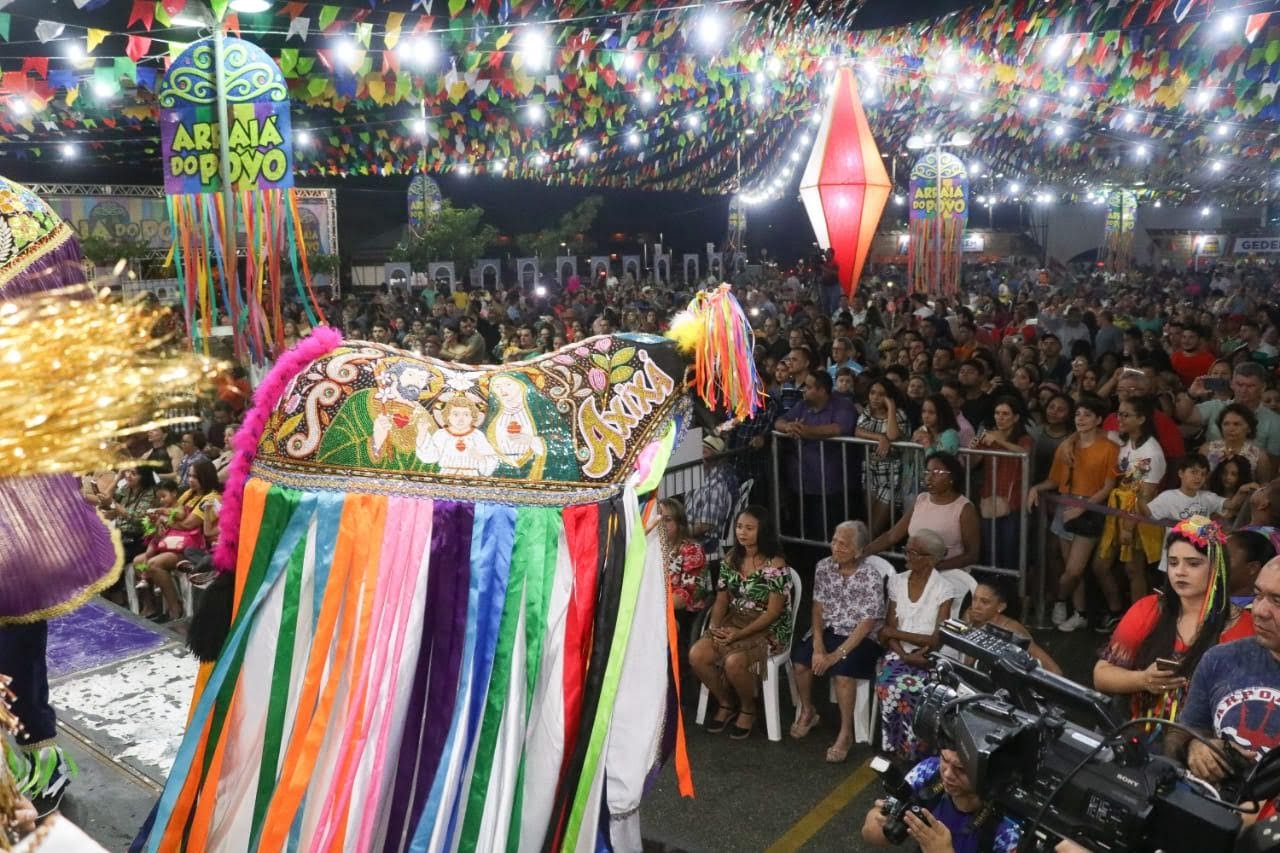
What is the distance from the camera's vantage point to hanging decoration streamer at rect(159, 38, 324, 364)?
4961mm

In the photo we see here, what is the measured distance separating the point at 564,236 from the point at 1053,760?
21.8 meters

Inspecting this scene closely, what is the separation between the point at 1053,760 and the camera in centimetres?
224

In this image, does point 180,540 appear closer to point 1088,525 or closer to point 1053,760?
point 1088,525

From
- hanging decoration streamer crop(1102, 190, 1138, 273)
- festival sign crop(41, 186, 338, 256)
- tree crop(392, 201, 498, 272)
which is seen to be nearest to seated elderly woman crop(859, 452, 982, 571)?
festival sign crop(41, 186, 338, 256)

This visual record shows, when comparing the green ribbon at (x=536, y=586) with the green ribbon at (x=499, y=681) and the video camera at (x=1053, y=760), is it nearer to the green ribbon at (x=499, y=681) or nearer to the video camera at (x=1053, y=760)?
the green ribbon at (x=499, y=681)

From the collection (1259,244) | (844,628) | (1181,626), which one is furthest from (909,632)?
(1259,244)

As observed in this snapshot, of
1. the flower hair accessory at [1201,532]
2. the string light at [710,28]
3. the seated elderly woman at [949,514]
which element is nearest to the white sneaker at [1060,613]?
the seated elderly woman at [949,514]

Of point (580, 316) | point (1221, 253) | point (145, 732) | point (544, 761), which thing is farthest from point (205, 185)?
point (1221, 253)

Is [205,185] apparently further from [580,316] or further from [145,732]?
[580,316]

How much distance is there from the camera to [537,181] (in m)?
23.7

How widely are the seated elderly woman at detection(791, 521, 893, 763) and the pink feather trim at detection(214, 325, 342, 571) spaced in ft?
8.15

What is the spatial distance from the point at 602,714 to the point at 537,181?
21.9 m

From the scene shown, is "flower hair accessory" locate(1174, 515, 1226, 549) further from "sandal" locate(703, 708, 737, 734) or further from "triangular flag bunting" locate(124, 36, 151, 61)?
"triangular flag bunting" locate(124, 36, 151, 61)

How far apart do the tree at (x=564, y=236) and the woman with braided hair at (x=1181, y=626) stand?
2058cm
